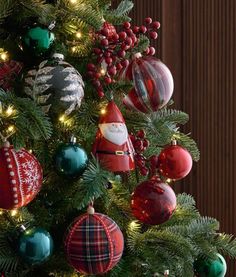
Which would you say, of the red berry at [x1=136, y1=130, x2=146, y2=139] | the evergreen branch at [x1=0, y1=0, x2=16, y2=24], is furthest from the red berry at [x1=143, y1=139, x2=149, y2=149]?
the evergreen branch at [x1=0, y1=0, x2=16, y2=24]

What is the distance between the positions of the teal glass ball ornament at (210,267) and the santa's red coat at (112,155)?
263 millimetres

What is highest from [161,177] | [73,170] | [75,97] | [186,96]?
[75,97]

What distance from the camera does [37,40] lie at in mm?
894

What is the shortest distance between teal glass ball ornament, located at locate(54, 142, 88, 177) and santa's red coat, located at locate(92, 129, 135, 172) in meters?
0.04

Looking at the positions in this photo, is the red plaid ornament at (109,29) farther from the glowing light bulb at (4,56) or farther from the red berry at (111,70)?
the glowing light bulb at (4,56)

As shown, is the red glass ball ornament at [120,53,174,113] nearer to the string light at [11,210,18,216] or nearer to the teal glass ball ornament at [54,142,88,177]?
the teal glass ball ornament at [54,142,88,177]

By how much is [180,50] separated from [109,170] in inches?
48.7

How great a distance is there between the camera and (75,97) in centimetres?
88

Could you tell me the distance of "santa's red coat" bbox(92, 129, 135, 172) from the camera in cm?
91

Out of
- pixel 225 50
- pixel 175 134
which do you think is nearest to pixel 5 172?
pixel 175 134

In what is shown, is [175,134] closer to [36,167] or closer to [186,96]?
[36,167]

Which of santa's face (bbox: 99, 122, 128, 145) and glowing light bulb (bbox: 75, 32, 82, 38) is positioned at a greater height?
glowing light bulb (bbox: 75, 32, 82, 38)

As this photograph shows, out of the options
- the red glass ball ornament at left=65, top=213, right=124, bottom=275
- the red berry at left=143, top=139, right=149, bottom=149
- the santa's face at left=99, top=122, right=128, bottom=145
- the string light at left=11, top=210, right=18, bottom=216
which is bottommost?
the red glass ball ornament at left=65, top=213, right=124, bottom=275

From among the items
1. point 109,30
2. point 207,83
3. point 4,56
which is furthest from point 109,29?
point 207,83
